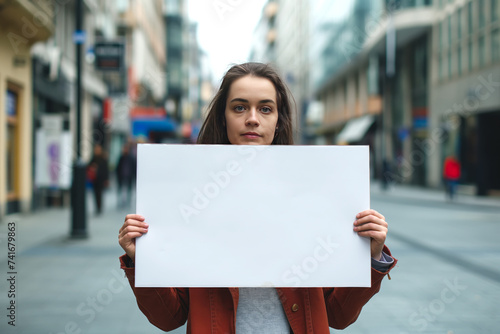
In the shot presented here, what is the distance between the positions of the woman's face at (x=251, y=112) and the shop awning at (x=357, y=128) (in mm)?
35860

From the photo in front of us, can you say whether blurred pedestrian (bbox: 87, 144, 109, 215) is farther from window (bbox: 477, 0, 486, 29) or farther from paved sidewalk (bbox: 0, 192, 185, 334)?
window (bbox: 477, 0, 486, 29)

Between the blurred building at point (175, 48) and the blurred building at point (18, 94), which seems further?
the blurred building at point (175, 48)

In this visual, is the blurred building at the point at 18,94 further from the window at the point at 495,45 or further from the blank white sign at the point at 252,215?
the window at the point at 495,45

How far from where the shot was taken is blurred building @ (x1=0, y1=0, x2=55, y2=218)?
1176cm

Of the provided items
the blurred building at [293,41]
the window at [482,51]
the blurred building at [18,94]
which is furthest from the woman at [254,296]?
the blurred building at [293,41]

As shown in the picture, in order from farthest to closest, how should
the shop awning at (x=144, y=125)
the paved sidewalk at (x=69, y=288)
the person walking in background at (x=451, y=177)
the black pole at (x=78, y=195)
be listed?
the shop awning at (x=144, y=125)
the person walking in background at (x=451, y=177)
the black pole at (x=78, y=195)
the paved sidewalk at (x=69, y=288)

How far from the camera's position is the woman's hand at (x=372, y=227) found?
1678 mm

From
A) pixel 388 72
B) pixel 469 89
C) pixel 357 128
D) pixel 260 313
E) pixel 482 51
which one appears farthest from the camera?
pixel 357 128

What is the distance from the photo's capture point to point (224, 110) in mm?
2076

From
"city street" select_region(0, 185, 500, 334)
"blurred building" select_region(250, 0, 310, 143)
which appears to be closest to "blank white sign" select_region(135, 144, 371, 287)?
"city street" select_region(0, 185, 500, 334)

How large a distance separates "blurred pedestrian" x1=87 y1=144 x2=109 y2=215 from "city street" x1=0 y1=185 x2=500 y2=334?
9.36 ft

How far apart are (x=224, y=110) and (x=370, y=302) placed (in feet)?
13.3

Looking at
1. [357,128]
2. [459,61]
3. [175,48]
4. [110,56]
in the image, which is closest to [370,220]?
[110,56]

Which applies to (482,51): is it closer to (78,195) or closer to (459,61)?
(459,61)
